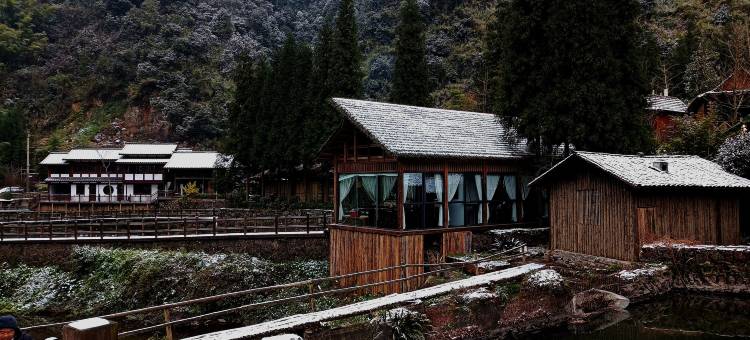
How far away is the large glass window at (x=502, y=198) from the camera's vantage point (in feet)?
67.4

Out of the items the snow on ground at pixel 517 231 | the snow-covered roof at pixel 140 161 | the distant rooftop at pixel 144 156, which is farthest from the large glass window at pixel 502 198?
the snow-covered roof at pixel 140 161

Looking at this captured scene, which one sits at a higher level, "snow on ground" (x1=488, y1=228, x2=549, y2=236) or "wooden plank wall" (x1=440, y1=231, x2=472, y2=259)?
"snow on ground" (x1=488, y1=228, x2=549, y2=236)

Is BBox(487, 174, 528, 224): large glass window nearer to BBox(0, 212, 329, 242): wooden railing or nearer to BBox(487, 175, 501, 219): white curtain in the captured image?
BBox(487, 175, 501, 219): white curtain

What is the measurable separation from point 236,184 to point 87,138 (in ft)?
125

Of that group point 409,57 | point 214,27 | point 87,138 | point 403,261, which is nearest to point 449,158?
point 403,261

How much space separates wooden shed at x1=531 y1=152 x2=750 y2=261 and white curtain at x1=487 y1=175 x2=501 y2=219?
1.82 metres

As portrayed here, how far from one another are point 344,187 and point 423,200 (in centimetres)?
366

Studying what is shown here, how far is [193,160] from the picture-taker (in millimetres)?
55562

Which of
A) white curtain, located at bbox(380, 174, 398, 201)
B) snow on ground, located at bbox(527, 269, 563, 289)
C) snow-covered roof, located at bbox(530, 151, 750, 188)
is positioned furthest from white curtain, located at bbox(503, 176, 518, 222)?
snow on ground, located at bbox(527, 269, 563, 289)

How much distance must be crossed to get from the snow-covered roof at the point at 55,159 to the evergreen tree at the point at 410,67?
3839 centimetres

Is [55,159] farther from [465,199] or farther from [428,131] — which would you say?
[465,199]

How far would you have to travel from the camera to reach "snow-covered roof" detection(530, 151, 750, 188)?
16.6 metres

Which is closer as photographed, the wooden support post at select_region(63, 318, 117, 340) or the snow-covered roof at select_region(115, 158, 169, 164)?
the wooden support post at select_region(63, 318, 117, 340)

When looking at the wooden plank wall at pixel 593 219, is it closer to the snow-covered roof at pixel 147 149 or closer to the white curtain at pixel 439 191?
the white curtain at pixel 439 191
